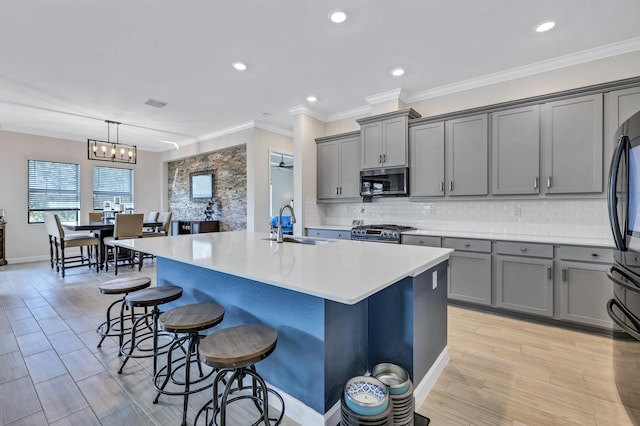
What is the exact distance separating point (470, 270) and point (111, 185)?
8.38 m

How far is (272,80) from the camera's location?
387 centimetres

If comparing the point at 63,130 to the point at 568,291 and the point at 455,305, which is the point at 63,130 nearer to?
the point at 455,305

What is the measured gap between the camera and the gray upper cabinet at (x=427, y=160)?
3.83 metres

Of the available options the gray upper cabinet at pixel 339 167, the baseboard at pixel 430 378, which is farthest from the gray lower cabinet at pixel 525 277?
the gray upper cabinet at pixel 339 167

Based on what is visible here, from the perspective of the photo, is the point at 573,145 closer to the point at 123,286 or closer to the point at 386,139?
the point at 386,139

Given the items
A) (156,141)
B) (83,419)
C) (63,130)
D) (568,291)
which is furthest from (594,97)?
(63,130)

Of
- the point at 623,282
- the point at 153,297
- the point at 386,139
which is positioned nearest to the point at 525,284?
the point at 623,282

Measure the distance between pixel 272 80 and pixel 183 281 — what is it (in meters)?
2.78

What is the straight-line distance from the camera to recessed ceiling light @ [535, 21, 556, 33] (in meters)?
2.63

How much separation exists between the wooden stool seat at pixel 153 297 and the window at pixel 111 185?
6646mm

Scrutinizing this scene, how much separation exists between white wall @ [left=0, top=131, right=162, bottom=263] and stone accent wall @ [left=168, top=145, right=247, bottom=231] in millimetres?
1953

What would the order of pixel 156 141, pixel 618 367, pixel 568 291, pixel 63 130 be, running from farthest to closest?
pixel 156 141, pixel 63 130, pixel 568 291, pixel 618 367

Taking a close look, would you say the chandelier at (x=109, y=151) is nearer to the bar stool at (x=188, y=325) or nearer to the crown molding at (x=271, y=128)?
the crown molding at (x=271, y=128)

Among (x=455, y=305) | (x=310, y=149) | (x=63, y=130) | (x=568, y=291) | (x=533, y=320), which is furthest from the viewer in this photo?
(x=63, y=130)
